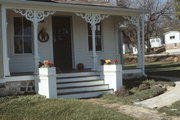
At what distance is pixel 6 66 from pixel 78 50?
13.9 ft

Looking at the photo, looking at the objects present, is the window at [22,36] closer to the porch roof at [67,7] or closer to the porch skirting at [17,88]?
the porch roof at [67,7]

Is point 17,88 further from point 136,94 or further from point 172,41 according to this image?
point 172,41

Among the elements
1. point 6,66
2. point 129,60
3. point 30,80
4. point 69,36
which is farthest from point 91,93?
point 129,60

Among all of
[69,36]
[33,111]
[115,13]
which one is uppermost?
[115,13]

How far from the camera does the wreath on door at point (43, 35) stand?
12.8 meters

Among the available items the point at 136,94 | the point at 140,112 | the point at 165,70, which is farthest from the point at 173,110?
the point at 165,70

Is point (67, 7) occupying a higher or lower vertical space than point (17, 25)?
higher

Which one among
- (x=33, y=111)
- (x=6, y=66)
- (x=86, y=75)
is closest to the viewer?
(x=33, y=111)

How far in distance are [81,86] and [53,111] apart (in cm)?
351

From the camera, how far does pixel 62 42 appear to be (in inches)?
531

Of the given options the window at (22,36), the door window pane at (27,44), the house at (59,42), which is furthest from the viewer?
the door window pane at (27,44)

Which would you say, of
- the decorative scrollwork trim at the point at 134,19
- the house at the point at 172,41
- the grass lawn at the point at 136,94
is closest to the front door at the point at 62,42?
the decorative scrollwork trim at the point at 134,19

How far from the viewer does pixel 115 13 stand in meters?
12.9

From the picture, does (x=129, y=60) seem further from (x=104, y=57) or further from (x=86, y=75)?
(x=86, y=75)
